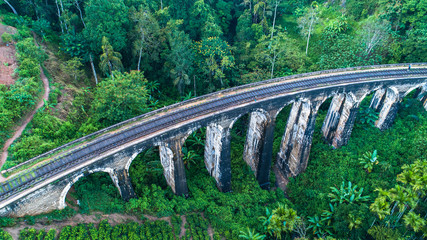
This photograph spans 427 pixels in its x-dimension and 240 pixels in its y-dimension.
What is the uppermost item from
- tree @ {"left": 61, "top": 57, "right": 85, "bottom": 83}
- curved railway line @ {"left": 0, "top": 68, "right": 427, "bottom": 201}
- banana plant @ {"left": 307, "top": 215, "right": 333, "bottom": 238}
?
tree @ {"left": 61, "top": 57, "right": 85, "bottom": 83}

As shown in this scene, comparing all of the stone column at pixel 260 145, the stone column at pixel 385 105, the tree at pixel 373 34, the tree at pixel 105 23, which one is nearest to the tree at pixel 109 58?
the tree at pixel 105 23

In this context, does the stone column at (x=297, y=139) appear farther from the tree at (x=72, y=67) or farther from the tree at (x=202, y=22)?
the tree at (x=72, y=67)

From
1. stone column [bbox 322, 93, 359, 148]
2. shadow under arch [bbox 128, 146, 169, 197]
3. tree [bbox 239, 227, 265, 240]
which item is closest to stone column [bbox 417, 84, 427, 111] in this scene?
stone column [bbox 322, 93, 359, 148]

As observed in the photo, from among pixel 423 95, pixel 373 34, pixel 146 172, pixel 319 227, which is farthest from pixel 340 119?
pixel 146 172

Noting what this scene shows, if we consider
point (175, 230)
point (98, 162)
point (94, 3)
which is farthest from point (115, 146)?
point (94, 3)

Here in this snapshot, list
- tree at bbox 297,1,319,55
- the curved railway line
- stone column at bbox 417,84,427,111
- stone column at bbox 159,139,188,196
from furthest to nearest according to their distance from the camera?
tree at bbox 297,1,319,55 < stone column at bbox 417,84,427,111 < stone column at bbox 159,139,188,196 < the curved railway line

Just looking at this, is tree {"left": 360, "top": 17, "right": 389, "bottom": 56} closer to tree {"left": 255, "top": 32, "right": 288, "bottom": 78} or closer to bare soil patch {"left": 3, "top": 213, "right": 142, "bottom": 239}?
tree {"left": 255, "top": 32, "right": 288, "bottom": 78}

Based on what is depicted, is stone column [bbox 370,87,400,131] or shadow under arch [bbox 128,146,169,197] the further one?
stone column [bbox 370,87,400,131]
